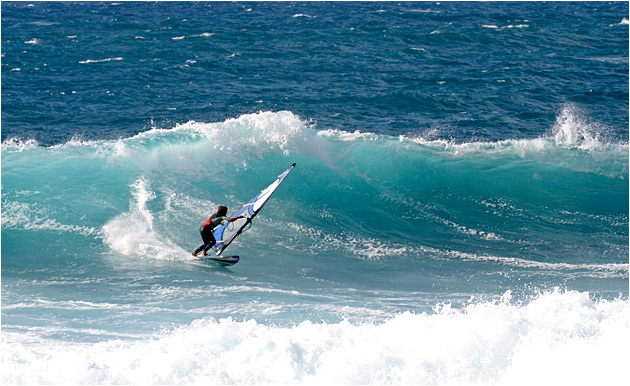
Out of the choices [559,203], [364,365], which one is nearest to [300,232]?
[364,365]

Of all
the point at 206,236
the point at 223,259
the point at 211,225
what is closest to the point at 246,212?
the point at 211,225

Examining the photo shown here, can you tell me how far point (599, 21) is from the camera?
35.6 metres

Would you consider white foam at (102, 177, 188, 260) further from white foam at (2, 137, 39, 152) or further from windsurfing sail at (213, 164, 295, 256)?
white foam at (2, 137, 39, 152)

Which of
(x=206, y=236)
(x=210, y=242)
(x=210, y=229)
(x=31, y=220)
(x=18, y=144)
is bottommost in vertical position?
(x=210, y=242)

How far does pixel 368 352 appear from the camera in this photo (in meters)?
10.2

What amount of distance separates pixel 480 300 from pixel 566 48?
22.0 metres

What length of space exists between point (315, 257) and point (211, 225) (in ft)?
9.52

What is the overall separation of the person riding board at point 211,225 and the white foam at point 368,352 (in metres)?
2.35

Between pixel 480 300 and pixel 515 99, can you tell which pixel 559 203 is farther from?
pixel 515 99

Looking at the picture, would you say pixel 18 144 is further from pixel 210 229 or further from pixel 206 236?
pixel 210 229

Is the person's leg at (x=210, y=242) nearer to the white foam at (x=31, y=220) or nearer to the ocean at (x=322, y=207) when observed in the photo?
the ocean at (x=322, y=207)

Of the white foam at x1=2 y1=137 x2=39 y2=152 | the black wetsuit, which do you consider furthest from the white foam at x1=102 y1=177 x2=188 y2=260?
the white foam at x1=2 y1=137 x2=39 y2=152

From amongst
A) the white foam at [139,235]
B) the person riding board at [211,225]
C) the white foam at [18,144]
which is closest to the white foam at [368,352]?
the person riding board at [211,225]

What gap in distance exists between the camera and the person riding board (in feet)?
41.4
